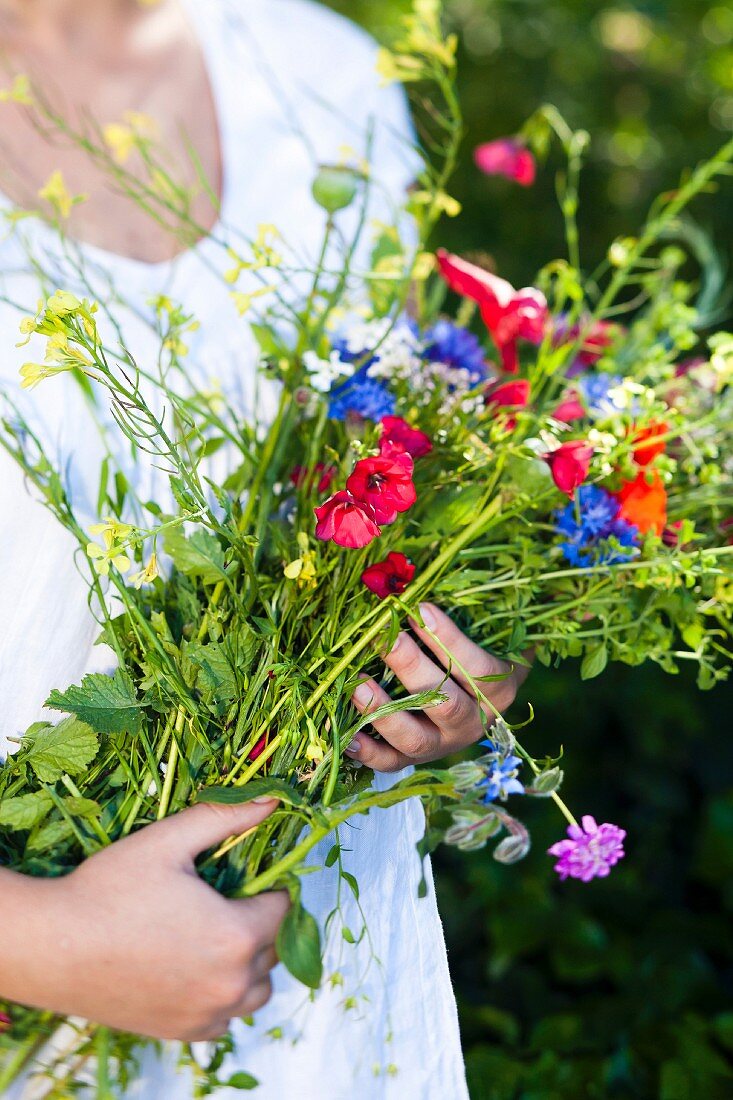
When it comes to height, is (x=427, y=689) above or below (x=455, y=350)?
below

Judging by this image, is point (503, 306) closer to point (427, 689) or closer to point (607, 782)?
point (427, 689)

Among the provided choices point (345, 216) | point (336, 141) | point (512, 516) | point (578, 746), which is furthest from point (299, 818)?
point (578, 746)

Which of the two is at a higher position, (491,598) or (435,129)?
(435,129)

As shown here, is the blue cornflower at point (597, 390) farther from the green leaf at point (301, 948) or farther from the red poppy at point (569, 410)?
the green leaf at point (301, 948)

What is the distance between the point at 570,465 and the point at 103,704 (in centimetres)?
35

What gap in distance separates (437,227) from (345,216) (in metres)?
0.97

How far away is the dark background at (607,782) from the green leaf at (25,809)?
0.69 meters

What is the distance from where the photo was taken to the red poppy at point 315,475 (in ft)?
2.34

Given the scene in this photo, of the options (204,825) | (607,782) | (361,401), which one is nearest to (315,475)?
(361,401)

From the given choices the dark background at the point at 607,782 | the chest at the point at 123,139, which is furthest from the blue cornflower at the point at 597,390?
the dark background at the point at 607,782

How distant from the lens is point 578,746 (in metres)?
1.69

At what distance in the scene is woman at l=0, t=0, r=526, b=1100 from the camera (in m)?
0.59

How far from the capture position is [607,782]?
1696mm

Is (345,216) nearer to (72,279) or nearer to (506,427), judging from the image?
(72,279)
